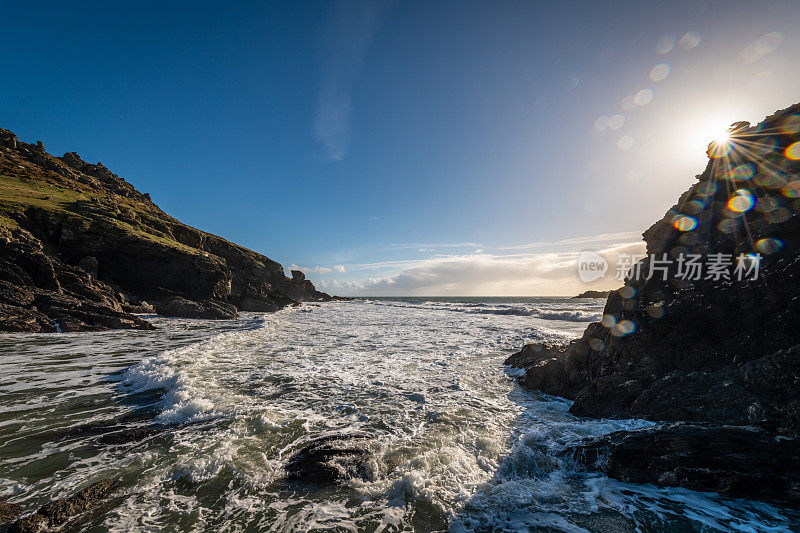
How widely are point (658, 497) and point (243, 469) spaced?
22.5 feet

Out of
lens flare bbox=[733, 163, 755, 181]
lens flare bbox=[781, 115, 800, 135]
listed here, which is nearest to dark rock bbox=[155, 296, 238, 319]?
lens flare bbox=[733, 163, 755, 181]

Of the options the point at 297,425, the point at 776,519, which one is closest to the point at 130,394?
the point at 297,425

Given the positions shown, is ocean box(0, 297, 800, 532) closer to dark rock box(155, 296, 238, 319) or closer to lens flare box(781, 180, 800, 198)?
lens flare box(781, 180, 800, 198)

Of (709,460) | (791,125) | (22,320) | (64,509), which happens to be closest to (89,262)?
(22,320)

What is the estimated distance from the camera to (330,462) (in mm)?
A: 5176

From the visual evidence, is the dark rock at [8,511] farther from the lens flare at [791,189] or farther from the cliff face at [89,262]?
the cliff face at [89,262]

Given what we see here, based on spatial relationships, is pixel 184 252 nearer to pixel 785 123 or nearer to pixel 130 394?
pixel 130 394

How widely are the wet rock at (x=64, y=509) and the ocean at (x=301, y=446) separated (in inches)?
8.0

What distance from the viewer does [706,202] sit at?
320 inches

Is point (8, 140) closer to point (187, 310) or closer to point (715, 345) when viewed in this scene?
point (187, 310)

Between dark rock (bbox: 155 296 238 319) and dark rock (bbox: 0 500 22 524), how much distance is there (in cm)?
3079

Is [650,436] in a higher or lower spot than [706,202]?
lower

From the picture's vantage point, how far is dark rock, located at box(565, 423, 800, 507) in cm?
430

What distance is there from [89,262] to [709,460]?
42.9 m
